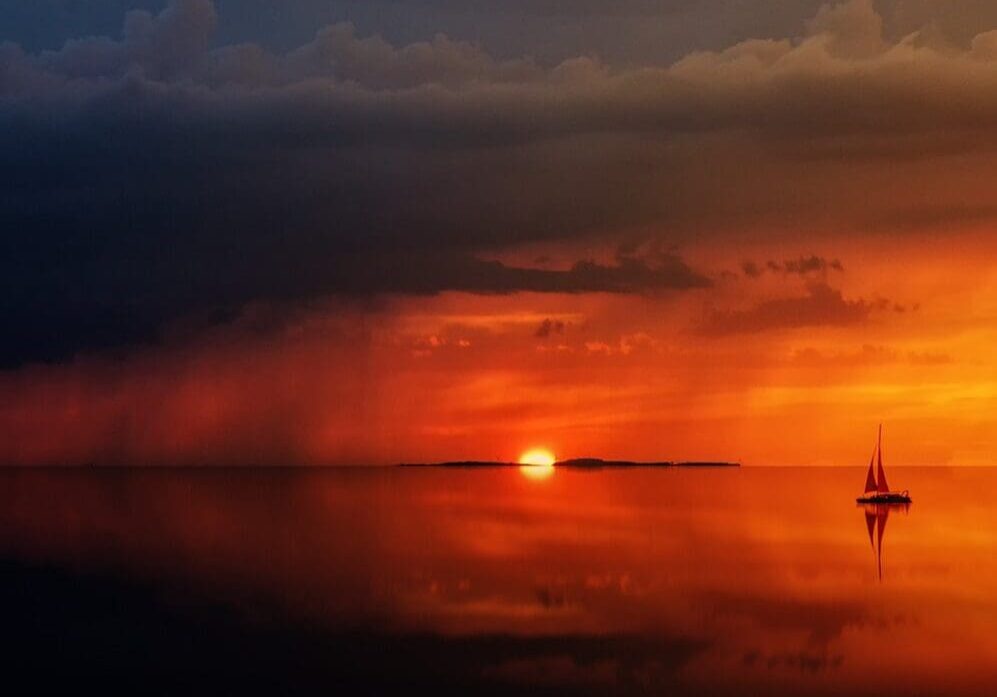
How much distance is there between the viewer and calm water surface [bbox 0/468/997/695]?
3753 cm

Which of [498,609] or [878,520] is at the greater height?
[878,520]

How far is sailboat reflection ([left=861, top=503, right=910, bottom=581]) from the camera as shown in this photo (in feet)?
255

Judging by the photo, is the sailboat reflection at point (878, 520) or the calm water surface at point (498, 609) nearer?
the calm water surface at point (498, 609)

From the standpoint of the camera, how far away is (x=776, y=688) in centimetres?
3631

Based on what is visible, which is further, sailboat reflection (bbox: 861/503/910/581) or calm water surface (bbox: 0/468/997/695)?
sailboat reflection (bbox: 861/503/910/581)

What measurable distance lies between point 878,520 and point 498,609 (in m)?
71.5

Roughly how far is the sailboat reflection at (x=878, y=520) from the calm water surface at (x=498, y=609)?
2.73 ft

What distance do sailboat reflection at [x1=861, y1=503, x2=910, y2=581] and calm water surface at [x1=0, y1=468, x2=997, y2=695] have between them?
2.73 feet

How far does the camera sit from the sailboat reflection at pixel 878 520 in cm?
7788

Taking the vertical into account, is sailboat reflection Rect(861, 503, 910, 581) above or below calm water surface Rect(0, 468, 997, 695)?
above

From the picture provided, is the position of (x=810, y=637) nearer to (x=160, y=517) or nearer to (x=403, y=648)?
(x=403, y=648)

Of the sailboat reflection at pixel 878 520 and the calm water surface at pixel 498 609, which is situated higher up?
the sailboat reflection at pixel 878 520

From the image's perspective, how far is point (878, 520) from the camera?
113 m

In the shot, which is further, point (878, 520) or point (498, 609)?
point (878, 520)
